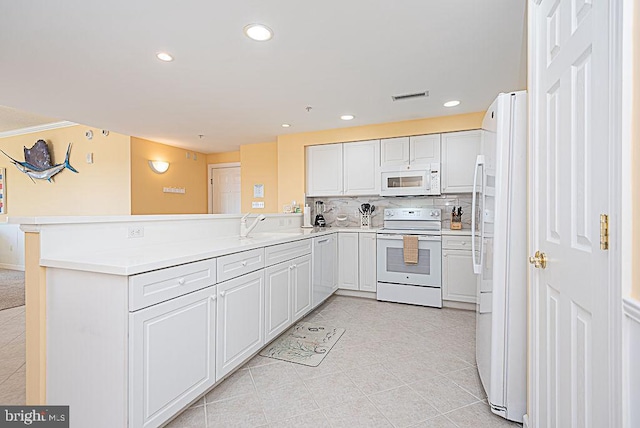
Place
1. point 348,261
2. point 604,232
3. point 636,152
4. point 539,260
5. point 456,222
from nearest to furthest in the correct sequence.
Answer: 1. point 636,152
2. point 604,232
3. point 539,260
4. point 456,222
5. point 348,261

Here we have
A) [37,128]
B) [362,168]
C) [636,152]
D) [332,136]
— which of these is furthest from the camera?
[37,128]

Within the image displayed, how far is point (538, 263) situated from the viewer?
4.35 feet

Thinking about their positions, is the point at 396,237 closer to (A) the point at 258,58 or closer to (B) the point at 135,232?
(A) the point at 258,58

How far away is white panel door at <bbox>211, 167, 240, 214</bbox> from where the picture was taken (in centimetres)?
632

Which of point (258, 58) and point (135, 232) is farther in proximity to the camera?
point (258, 58)

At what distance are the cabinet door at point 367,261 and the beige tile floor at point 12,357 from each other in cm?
326

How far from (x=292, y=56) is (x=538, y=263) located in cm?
219

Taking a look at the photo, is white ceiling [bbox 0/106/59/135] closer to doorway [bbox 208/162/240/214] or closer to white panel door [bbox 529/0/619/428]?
doorway [bbox 208/162/240/214]

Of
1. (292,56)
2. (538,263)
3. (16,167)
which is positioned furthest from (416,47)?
(16,167)

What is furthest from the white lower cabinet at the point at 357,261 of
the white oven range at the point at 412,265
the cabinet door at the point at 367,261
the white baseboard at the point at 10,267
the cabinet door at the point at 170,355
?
the white baseboard at the point at 10,267

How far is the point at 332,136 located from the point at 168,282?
3.41 metres

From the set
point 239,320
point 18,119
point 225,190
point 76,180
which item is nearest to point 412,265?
point 239,320

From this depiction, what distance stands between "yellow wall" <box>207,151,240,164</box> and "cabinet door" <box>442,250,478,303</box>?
4558 millimetres

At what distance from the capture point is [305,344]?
2.63 m
